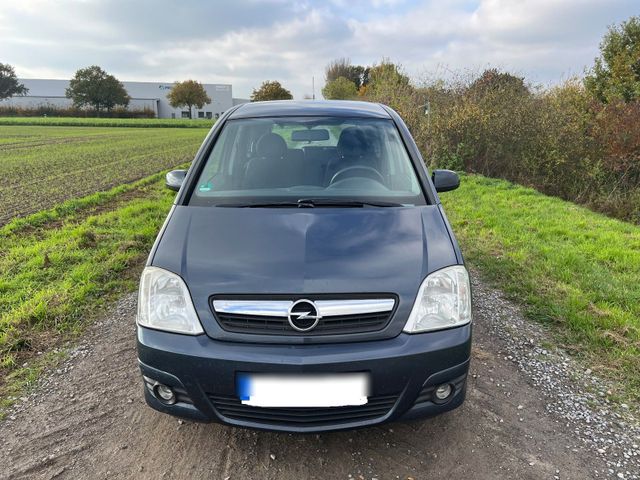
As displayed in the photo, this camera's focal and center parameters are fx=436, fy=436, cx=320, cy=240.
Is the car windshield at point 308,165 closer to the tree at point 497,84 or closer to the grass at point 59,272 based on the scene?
the grass at point 59,272

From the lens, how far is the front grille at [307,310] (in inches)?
77.3

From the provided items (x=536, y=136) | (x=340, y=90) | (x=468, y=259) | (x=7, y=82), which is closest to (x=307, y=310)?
(x=468, y=259)

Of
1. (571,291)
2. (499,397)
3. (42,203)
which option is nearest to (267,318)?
(499,397)

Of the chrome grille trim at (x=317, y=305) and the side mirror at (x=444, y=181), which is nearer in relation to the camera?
the chrome grille trim at (x=317, y=305)

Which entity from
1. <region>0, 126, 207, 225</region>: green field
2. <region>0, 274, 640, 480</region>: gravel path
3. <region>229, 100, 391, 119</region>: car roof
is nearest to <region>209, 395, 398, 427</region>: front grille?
<region>0, 274, 640, 480</region>: gravel path

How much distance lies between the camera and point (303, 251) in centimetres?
215

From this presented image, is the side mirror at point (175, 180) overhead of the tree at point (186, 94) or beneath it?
beneath

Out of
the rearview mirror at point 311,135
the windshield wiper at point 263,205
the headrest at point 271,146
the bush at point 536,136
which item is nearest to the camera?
the windshield wiper at point 263,205

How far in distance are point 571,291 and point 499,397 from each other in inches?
79.4

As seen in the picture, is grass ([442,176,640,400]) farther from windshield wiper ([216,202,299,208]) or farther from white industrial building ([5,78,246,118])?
white industrial building ([5,78,246,118])

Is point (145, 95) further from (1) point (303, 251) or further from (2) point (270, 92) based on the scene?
(1) point (303, 251)

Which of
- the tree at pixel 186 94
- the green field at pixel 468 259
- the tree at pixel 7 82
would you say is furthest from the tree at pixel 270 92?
the green field at pixel 468 259

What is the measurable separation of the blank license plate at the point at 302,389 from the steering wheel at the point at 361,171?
4.56 ft

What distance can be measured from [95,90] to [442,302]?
279 ft
